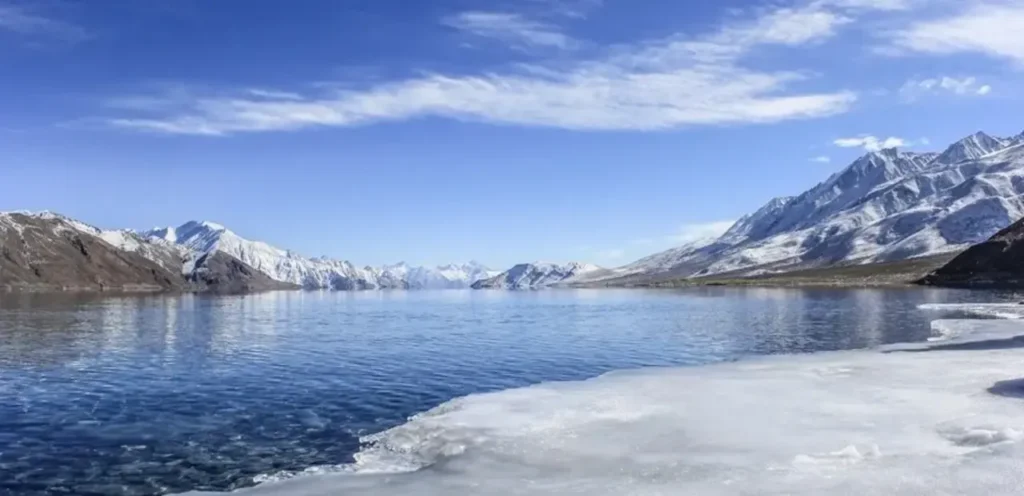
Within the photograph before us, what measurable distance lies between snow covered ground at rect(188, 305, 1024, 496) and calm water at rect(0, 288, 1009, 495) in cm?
351

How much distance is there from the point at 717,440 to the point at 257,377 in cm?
2858

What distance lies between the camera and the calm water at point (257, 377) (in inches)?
938

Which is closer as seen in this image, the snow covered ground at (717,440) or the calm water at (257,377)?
the snow covered ground at (717,440)

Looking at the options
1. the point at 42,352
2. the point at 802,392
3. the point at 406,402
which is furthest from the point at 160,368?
the point at 802,392

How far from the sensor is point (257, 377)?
4241 centimetres

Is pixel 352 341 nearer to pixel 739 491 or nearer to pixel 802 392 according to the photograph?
pixel 802 392

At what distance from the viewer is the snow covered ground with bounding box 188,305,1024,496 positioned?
18.4 m

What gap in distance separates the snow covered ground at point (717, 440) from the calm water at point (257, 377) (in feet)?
11.5

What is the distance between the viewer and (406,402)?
34.3 m

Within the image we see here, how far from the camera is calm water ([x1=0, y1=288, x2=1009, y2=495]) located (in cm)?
2383

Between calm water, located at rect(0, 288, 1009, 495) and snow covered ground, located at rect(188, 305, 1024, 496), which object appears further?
calm water, located at rect(0, 288, 1009, 495)

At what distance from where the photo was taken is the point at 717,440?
76.1 ft

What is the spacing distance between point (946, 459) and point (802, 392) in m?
12.4

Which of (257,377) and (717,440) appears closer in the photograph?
(717,440)
